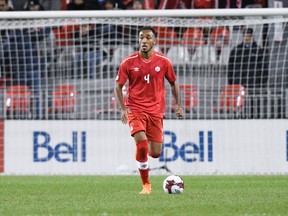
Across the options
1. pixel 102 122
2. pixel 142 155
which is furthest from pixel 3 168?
pixel 142 155

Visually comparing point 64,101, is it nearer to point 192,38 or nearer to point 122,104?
point 192,38

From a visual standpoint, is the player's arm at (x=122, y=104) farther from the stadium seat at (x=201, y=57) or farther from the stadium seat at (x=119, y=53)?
the stadium seat at (x=119, y=53)

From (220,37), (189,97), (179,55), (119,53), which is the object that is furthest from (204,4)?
(189,97)

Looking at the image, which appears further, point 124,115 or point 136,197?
point 124,115

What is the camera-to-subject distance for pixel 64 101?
17.5 m

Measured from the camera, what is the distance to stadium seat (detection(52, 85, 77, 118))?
1744 centimetres

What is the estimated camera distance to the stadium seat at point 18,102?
57.1ft

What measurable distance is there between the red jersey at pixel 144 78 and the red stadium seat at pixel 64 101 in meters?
5.58

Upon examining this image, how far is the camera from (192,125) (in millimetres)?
17297

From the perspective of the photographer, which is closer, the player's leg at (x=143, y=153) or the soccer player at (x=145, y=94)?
the player's leg at (x=143, y=153)

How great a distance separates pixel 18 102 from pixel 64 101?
87cm

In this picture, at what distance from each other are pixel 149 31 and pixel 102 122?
5986mm

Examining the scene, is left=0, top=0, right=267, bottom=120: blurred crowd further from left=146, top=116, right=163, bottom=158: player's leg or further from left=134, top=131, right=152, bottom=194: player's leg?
left=134, top=131, right=152, bottom=194: player's leg

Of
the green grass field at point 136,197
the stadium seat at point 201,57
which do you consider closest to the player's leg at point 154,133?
the green grass field at point 136,197
